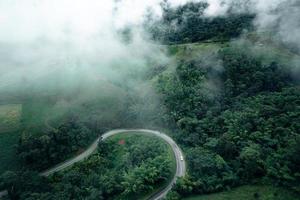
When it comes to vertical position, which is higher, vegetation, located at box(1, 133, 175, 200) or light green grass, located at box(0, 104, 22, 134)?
light green grass, located at box(0, 104, 22, 134)

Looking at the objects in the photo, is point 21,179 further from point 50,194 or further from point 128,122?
point 128,122

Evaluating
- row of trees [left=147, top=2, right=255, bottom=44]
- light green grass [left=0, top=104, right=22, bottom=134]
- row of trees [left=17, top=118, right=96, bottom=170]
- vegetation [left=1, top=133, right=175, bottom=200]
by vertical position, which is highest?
row of trees [left=147, top=2, right=255, bottom=44]

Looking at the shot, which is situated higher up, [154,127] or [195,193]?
[154,127]

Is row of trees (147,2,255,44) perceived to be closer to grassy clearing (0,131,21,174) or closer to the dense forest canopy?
the dense forest canopy

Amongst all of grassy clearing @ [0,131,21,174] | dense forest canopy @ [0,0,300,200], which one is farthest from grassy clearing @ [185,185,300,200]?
grassy clearing @ [0,131,21,174]

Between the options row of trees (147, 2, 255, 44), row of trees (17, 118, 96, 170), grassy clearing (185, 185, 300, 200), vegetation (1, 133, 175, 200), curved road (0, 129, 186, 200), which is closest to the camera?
grassy clearing (185, 185, 300, 200)

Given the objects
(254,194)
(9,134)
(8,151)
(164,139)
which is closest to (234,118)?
(164,139)

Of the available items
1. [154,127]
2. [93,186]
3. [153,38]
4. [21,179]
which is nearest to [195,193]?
[93,186]
